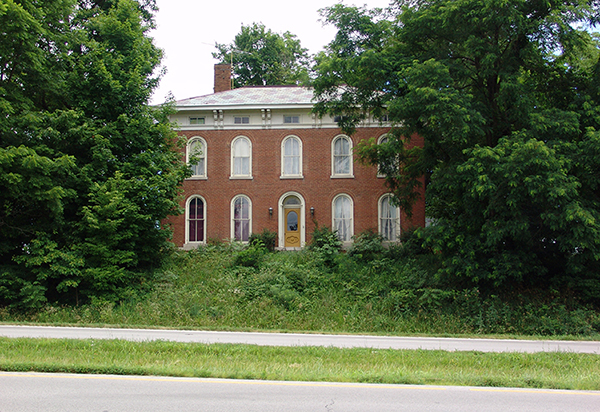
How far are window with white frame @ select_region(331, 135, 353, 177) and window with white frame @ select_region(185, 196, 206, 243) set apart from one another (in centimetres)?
A: 721

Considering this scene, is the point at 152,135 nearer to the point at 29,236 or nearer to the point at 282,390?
the point at 29,236

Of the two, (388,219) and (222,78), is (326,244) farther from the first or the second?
(222,78)

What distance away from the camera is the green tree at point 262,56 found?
4403cm

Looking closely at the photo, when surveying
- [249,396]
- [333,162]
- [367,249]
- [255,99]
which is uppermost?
[255,99]

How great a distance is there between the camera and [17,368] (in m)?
7.61

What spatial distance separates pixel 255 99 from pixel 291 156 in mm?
3673

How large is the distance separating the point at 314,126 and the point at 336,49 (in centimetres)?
624

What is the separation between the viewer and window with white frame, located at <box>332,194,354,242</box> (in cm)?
2498

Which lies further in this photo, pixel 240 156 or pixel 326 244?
pixel 240 156

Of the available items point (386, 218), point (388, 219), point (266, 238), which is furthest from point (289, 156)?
point (388, 219)

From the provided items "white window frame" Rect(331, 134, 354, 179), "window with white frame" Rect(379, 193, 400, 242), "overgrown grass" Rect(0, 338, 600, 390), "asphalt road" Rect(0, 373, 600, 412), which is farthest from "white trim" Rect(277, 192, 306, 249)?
"asphalt road" Rect(0, 373, 600, 412)

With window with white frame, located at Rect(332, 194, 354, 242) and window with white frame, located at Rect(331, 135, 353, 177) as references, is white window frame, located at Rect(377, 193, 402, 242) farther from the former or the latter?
window with white frame, located at Rect(331, 135, 353, 177)

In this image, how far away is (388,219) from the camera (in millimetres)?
24812

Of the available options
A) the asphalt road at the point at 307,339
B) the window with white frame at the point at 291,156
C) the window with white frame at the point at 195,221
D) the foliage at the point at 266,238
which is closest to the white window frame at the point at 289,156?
the window with white frame at the point at 291,156
